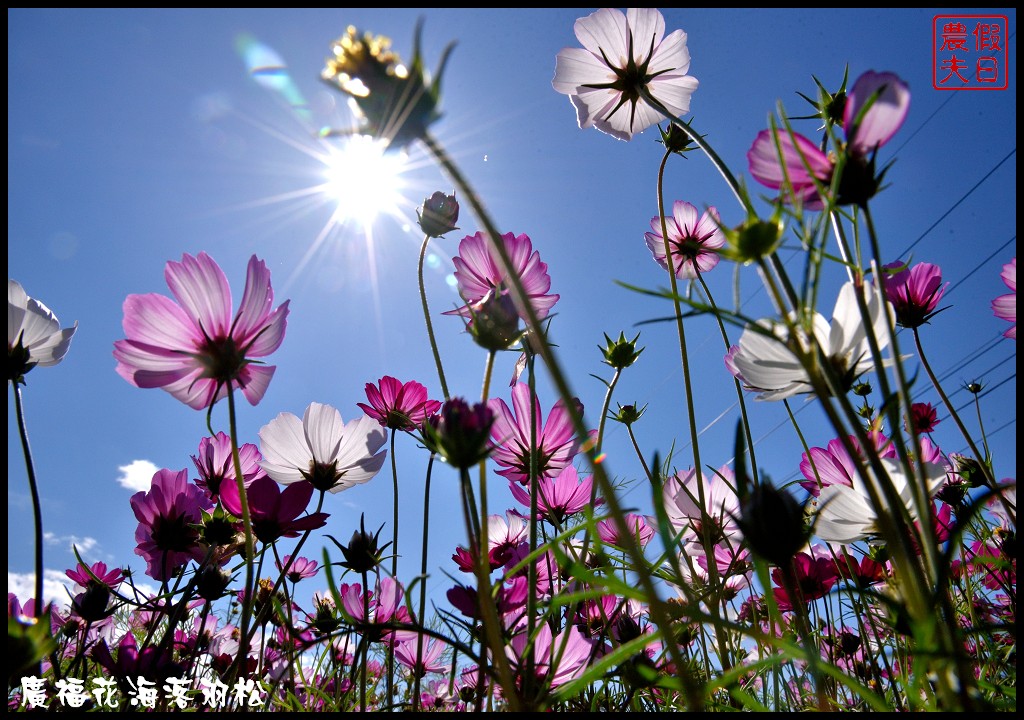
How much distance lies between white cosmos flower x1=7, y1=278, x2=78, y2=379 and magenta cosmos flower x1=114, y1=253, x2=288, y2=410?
10 cm

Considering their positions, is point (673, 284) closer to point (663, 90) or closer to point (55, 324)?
point (663, 90)

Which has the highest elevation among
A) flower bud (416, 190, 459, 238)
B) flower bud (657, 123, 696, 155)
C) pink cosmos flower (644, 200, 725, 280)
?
flower bud (657, 123, 696, 155)

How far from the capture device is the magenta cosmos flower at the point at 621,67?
941 mm

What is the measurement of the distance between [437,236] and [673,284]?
44 cm

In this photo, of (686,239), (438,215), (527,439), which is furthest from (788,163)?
(686,239)

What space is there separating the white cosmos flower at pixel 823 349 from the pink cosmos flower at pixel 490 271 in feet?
1.01

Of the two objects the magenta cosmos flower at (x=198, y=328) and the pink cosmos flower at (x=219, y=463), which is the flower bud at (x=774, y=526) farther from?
the pink cosmos flower at (x=219, y=463)

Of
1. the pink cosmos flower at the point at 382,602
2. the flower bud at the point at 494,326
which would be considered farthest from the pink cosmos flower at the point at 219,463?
the flower bud at the point at 494,326

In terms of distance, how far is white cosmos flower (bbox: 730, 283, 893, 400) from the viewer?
52cm

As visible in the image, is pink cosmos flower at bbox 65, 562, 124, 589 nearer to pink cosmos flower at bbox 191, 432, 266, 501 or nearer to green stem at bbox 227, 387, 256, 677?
pink cosmos flower at bbox 191, 432, 266, 501

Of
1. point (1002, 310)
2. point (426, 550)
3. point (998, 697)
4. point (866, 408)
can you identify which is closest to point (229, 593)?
point (426, 550)

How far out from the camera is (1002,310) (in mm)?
962

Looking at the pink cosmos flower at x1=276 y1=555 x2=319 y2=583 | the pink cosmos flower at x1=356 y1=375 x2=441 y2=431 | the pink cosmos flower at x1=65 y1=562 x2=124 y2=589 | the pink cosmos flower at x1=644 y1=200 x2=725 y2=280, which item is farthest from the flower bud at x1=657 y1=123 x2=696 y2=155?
the pink cosmos flower at x1=65 y1=562 x2=124 y2=589

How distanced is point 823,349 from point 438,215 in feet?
2.33
